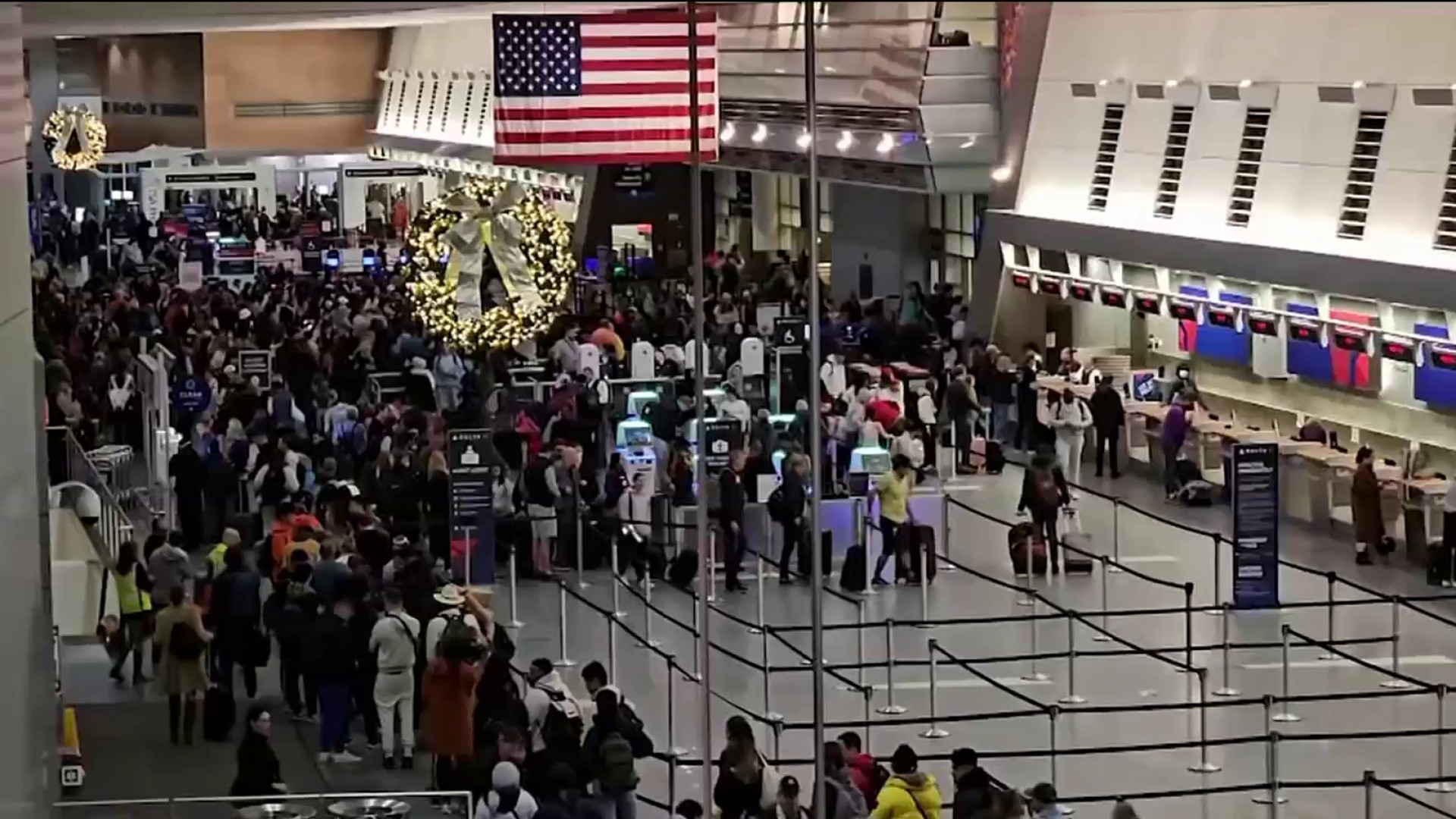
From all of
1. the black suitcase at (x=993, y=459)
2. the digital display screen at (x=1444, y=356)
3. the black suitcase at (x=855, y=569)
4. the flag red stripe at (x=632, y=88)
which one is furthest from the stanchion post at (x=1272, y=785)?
the black suitcase at (x=993, y=459)

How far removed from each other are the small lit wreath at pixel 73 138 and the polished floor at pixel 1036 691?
82.6ft

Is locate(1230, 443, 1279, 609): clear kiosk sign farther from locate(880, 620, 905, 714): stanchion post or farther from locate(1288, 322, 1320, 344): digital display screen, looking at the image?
locate(1288, 322, 1320, 344): digital display screen

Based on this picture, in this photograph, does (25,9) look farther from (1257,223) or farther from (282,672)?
(1257,223)

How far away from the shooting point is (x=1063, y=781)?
15016 millimetres

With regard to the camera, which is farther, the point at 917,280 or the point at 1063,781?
the point at 917,280

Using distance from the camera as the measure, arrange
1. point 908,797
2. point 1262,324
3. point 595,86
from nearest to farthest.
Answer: point 908,797 → point 595,86 → point 1262,324

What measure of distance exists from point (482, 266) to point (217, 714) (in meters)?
5.00

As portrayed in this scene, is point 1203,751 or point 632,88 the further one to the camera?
point 1203,751

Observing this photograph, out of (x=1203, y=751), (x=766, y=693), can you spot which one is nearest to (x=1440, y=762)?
(x=1203, y=751)

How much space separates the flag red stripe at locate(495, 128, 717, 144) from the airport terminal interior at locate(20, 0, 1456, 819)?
0.11ft

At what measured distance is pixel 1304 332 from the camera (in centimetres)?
2466

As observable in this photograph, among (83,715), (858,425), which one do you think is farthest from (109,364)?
(83,715)

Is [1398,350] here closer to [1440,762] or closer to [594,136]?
[1440,762]

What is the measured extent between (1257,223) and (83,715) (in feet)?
45.2
